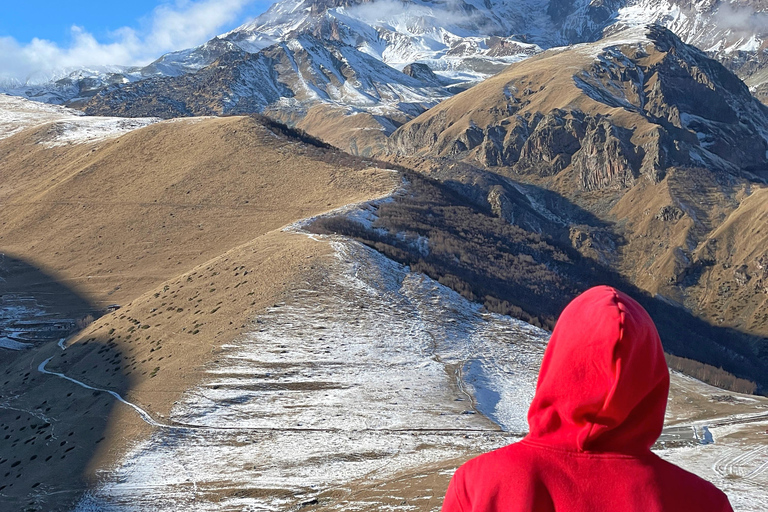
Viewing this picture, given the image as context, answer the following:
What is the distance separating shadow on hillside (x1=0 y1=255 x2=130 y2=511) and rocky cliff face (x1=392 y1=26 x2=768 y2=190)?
382 ft

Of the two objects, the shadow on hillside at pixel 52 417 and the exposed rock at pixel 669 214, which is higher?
the shadow on hillside at pixel 52 417

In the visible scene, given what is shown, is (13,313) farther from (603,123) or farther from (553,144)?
(553,144)

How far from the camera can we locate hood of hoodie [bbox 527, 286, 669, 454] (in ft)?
9.12

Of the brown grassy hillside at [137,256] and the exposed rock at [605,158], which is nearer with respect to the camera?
the brown grassy hillside at [137,256]

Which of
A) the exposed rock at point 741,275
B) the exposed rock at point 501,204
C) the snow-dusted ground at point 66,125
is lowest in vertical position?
the exposed rock at point 741,275

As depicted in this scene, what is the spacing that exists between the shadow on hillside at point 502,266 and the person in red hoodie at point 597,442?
119 ft

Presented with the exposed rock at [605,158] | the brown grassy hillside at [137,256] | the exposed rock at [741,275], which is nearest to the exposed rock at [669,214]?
the exposed rock at [605,158]

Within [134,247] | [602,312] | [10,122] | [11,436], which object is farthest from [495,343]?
[10,122]

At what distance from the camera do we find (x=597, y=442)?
2.87 m

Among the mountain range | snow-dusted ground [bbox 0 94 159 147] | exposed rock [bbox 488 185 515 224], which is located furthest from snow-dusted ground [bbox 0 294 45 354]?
exposed rock [bbox 488 185 515 224]

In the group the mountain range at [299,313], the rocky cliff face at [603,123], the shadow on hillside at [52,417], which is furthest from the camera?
the rocky cliff face at [603,123]

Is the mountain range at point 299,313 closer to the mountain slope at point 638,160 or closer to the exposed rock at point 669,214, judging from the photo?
the exposed rock at point 669,214

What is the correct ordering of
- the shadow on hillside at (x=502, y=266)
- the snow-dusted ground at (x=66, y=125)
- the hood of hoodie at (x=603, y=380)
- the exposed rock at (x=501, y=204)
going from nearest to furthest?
the hood of hoodie at (x=603, y=380) → the shadow on hillside at (x=502, y=266) → the snow-dusted ground at (x=66, y=125) → the exposed rock at (x=501, y=204)

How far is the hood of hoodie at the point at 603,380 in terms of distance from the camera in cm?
278
